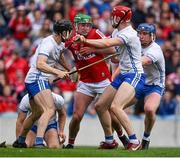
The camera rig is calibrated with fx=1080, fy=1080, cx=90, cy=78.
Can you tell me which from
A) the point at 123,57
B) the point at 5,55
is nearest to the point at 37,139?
the point at 123,57

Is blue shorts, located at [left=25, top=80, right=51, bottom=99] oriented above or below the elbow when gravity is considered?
below

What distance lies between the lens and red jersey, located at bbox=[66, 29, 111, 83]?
63.2 ft

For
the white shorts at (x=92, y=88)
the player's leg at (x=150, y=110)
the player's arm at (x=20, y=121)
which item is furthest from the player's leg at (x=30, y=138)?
the player's leg at (x=150, y=110)

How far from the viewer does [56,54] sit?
740 inches

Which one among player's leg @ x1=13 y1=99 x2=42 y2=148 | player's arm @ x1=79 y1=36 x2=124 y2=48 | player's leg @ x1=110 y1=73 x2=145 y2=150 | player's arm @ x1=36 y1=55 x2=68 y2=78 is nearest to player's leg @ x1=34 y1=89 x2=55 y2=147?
player's leg @ x1=13 y1=99 x2=42 y2=148

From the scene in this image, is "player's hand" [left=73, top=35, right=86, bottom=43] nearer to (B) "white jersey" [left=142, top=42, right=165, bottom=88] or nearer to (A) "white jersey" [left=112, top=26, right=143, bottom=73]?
(A) "white jersey" [left=112, top=26, right=143, bottom=73]

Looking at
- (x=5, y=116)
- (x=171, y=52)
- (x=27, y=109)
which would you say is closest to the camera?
(x=27, y=109)

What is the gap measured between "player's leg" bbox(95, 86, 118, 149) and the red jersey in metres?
0.82

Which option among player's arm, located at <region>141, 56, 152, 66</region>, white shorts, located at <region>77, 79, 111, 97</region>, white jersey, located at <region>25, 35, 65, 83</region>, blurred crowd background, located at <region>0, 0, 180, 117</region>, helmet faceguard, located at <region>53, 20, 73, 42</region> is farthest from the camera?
blurred crowd background, located at <region>0, 0, 180, 117</region>

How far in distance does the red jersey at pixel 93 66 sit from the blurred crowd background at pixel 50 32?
4.81m

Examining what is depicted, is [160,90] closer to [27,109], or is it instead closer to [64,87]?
[27,109]

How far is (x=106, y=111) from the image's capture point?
18.8 metres

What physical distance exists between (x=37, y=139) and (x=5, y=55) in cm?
781

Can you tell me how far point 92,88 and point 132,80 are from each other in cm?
135
